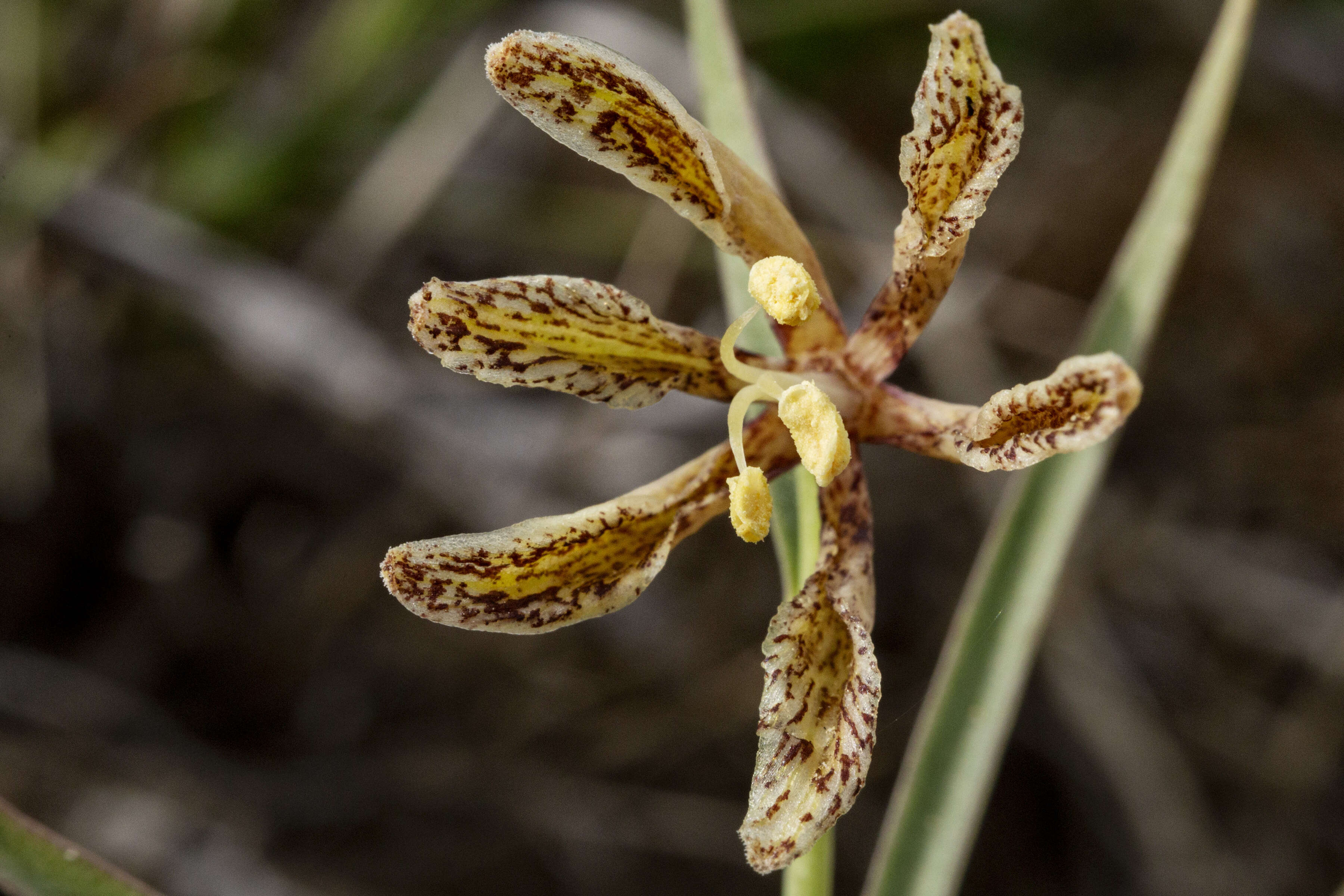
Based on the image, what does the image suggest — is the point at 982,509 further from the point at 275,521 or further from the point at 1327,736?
the point at 275,521

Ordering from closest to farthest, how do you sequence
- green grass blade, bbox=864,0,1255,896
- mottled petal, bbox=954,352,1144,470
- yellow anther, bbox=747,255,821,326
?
mottled petal, bbox=954,352,1144,470 → yellow anther, bbox=747,255,821,326 → green grass blade, bbox=864,0,1255,896

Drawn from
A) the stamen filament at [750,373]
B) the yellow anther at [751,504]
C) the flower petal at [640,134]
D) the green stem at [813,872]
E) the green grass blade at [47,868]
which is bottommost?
the green grass blade at [47,868]

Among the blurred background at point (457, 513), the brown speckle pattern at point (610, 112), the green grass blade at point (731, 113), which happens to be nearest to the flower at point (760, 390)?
the brown speckle pattern at point (610, 112)

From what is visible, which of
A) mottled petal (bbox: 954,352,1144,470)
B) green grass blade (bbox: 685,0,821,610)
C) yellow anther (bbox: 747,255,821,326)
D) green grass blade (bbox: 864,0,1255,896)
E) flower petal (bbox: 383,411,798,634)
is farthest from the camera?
green grass blade (bbox: 685,0,821,610)

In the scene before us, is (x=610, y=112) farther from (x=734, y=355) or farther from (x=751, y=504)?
(x=751, y=504)

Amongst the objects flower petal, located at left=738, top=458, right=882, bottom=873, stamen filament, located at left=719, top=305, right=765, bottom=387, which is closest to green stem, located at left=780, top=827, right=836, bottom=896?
flower petal, located at left=738, top=458, right=882, bottom=873

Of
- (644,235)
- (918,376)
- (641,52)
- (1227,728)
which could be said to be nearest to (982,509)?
(918,376)

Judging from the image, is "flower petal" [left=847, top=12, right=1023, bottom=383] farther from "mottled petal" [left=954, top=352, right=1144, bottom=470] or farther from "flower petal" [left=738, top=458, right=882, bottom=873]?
"flower petal" [left=738, top=458, right=882, bottom=873]

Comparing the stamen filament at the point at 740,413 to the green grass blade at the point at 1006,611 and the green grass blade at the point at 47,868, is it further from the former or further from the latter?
the green grass blade at the point at 47,868
